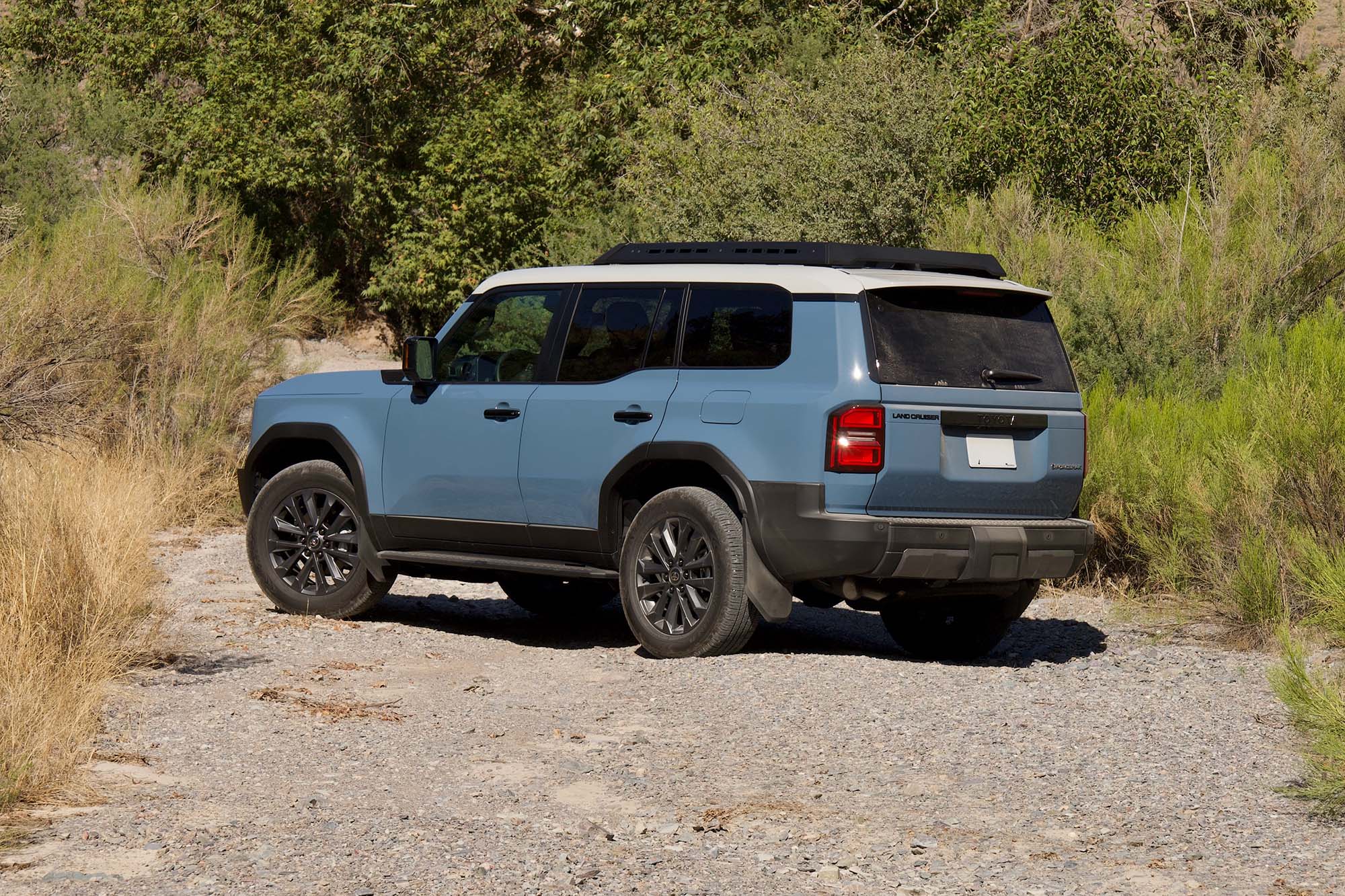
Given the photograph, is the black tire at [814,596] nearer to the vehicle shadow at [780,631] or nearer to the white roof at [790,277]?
the vehicle shadow at [780,631]

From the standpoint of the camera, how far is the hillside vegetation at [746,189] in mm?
10141

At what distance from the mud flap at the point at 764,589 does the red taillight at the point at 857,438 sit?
730 millimetres

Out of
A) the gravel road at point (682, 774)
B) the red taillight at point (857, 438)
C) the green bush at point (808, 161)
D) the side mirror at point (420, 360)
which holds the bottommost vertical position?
the gravel road at point (682, 774)

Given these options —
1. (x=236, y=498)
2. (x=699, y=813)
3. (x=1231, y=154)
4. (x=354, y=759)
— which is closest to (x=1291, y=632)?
(x=699, y=813)

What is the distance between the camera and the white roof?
8008 millimetres

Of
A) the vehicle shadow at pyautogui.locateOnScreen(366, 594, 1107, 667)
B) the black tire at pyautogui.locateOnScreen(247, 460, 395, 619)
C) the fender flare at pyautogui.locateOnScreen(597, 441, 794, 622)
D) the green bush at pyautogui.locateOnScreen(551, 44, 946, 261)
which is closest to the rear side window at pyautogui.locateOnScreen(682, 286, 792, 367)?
the fender flare at pyautogui.locateOnScreen(597, 441, 794, 622)

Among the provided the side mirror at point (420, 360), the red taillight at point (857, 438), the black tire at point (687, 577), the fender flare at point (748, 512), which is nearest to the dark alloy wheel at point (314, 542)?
the side mirror at point (420, 360)

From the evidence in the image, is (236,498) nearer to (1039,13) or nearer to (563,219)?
(563,219)

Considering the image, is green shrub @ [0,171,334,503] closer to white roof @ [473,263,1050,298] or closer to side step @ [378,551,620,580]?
side step @ [378,551,620,580]

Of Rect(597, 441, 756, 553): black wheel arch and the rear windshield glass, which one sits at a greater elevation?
the rear windshield glass

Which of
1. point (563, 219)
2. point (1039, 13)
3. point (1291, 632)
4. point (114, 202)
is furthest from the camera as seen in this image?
point (563, 219)

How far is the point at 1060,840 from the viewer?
17.6 feet

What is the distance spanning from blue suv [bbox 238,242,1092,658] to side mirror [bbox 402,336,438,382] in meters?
0.01

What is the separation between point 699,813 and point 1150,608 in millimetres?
5263
